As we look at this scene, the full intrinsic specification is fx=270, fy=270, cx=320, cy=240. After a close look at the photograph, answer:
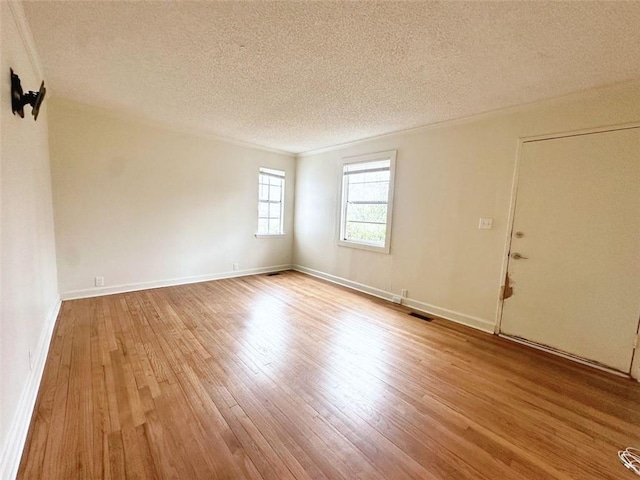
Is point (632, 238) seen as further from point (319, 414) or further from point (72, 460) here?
point (72, 460)

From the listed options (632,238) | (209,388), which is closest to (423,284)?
(632,238)

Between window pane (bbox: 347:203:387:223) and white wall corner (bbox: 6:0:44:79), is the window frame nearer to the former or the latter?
window pane (bbox: 347:203:387:223)

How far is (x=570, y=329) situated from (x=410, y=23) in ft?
10.0

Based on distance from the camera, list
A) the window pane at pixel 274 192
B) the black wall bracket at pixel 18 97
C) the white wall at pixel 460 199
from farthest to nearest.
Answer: the window pane at pixel 274 192
the white wall at pixel 460 199
the black wall bracket at pixel 18 97

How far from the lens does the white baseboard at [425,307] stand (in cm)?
320

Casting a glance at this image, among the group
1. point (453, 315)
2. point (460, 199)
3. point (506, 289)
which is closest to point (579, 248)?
point (506, 289)

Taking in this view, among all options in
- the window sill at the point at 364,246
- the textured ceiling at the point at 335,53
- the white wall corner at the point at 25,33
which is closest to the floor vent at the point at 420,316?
the window sill at the point at 364,246

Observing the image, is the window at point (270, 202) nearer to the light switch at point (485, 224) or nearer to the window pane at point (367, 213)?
the window pane at point (367, 213)

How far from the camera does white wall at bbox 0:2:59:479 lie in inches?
52.5

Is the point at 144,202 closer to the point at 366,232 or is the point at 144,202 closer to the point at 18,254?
the point at 18,254

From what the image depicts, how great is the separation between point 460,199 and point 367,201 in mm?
1501

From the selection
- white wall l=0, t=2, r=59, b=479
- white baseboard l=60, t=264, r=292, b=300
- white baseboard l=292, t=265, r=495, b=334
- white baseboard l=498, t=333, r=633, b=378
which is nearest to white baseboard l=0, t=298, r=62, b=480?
white wall l=0, t=2, r=59, b=479

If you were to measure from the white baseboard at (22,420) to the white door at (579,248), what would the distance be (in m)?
3.92

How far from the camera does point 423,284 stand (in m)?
3.76
